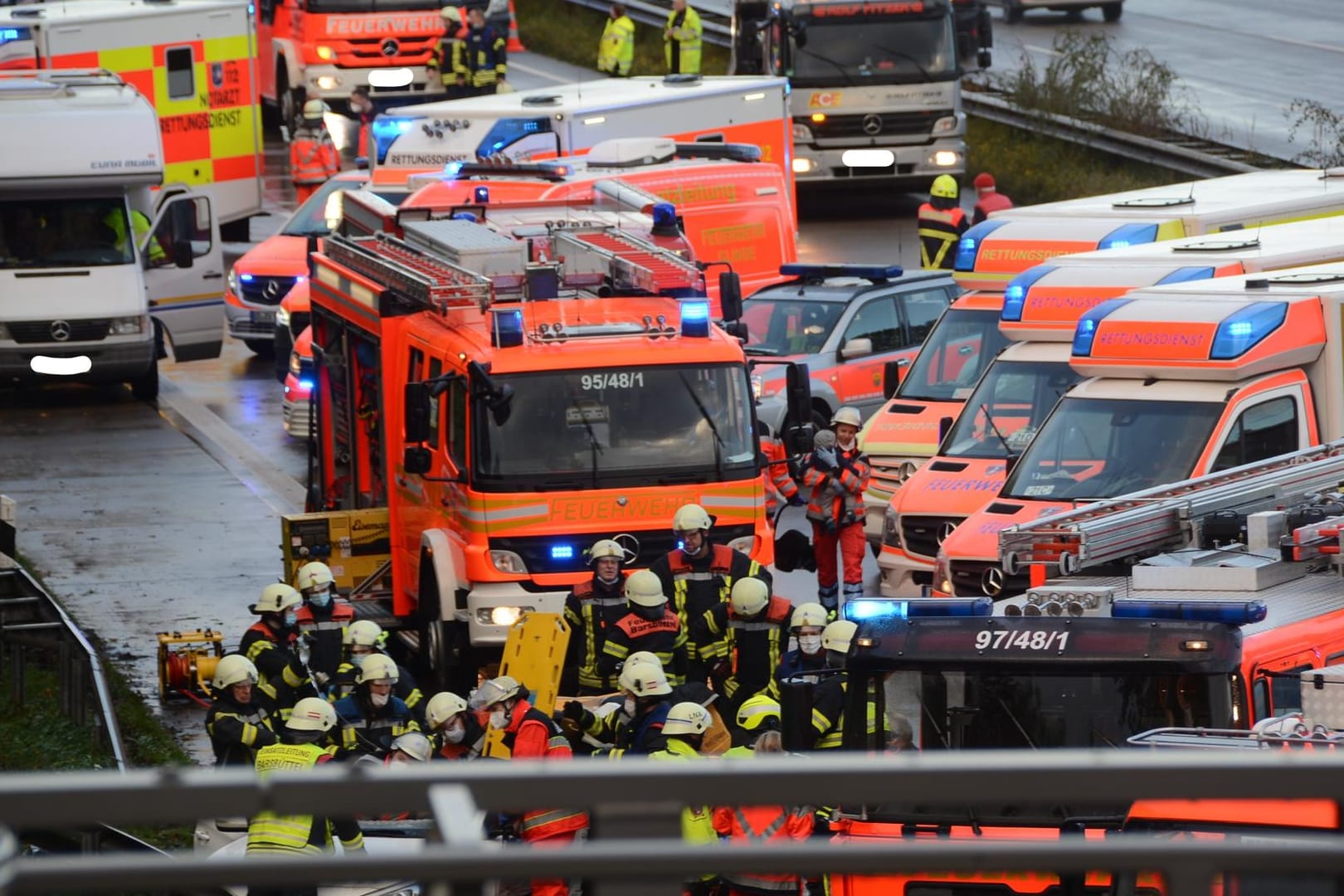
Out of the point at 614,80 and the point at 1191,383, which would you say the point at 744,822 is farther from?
the point at 614,80

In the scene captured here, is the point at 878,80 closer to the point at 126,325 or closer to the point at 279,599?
the point at 126,325

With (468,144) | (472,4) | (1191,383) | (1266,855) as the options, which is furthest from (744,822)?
(472,4)

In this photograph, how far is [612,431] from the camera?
1402 cm

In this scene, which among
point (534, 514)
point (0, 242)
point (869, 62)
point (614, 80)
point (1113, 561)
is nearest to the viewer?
point (1113, 561)

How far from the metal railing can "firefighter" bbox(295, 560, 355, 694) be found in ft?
32.9

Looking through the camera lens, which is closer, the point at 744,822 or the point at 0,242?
the point at 744,822

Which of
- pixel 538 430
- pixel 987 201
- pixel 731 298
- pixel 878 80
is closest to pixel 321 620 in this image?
pixel 538 430

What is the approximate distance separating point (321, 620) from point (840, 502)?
3753mm

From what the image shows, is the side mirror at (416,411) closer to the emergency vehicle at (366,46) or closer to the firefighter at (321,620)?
the firefighter at (321,620)

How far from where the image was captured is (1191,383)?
12789 mm

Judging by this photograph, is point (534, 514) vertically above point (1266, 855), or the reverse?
point (1266, 855)

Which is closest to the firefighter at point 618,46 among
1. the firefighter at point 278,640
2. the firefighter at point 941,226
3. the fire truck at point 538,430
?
the firefighter at point 941,226

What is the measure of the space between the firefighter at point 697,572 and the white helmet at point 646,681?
202cm

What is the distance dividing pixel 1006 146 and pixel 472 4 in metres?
8.18
